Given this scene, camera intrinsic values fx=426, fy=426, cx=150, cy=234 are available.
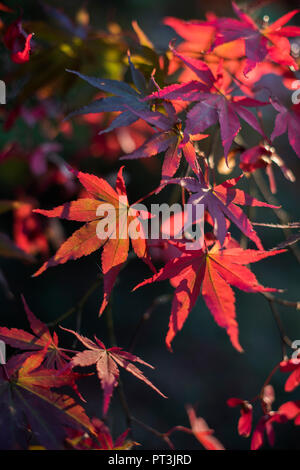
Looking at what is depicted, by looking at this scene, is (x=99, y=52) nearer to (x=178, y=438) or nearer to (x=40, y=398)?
(x=40, y=398)

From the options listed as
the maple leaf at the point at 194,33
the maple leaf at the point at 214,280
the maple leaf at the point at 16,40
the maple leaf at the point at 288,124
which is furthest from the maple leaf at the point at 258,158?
the maple leaf at the point at 16,40

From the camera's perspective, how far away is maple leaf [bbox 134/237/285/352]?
56 centimetres

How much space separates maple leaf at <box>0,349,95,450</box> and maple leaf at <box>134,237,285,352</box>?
15 cm

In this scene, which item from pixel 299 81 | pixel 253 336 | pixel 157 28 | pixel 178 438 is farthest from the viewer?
pixel 157 28

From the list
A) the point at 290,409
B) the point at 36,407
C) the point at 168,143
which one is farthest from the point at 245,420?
the point at 168,143

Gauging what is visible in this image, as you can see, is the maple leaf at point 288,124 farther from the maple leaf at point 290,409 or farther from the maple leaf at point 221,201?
the maple leaf at point 290,409

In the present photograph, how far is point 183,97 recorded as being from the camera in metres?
0.55

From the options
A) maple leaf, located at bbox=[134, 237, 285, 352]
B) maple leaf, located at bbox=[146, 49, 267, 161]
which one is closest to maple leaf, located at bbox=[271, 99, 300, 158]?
maple leaf, located at bbox=[146, 49, 267, 161]

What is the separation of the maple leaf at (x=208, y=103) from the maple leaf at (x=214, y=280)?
14 centimetres

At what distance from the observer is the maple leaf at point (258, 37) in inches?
22.8

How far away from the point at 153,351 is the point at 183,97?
1.88m

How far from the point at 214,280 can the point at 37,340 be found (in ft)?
0.82

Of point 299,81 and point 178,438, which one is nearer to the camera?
point 299,81

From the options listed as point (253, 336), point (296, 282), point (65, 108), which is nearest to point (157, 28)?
point (296, 282)
